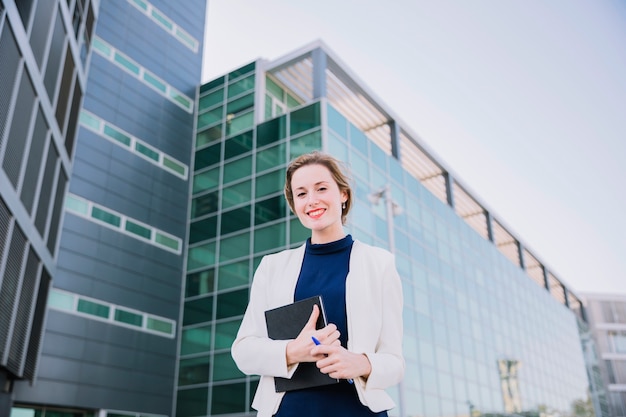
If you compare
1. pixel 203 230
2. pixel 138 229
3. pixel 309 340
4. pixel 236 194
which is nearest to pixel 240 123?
pixel 236 194

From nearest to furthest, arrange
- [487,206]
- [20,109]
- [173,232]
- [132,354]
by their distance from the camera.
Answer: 1. [20,109]
2. [132,354]
3. [173,232]
4. [487,206]

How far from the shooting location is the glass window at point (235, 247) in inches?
867

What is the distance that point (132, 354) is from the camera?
2128cm

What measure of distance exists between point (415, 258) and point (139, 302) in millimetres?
11340

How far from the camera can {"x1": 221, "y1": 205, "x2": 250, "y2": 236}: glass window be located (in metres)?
22.5

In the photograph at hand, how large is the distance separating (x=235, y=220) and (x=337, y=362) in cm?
2107

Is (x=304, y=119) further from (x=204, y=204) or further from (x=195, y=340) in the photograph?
(x=195, y=340)

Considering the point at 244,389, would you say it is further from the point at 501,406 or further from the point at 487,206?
the point at 487,206

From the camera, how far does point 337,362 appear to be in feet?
6.42

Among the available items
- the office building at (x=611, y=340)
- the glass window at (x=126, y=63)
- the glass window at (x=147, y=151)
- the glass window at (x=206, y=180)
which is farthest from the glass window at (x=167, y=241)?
the office building at (x=611, y=340)

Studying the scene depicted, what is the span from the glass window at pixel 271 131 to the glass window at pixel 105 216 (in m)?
6.15

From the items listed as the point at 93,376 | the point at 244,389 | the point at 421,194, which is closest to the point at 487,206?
the point at 421,194

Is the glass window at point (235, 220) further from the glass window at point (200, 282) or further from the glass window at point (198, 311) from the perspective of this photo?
the glass window at point (198, 311)

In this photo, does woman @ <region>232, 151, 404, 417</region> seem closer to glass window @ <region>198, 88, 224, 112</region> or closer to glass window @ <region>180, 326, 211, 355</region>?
glass window @ <region>180, 326, 211, 355</region>
